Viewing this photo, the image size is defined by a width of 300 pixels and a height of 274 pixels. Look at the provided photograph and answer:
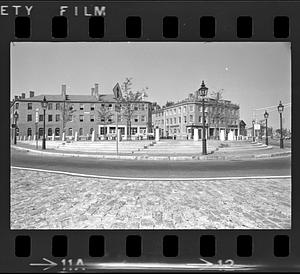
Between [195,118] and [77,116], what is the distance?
2278 millimetres

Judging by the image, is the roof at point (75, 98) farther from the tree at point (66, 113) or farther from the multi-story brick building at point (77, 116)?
the tree at point (66, 113)

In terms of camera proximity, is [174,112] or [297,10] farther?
[174,112]

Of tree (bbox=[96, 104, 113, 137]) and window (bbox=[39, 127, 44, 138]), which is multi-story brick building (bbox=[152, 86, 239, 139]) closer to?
tree (bbox=[96, 104, 113, 137])

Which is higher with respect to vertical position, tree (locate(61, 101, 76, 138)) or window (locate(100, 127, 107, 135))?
tree (locate(61, 101, 76, 138))

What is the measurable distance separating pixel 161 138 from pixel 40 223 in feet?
8.63

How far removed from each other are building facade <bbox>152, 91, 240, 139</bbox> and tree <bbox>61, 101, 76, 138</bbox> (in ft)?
5.03

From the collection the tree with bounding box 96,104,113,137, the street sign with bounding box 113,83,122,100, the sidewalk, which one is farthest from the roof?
the sidewalk

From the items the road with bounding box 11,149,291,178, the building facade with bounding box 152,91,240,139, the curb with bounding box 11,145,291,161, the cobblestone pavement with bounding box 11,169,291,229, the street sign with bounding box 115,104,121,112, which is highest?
the street sign with bounding box 115,104,121,112

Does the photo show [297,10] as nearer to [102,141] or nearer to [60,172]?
[102,141]

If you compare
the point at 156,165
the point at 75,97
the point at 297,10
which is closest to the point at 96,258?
the point at 156,165

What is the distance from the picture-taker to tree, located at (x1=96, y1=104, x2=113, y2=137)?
479 cm

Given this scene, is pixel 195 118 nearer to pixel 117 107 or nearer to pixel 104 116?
pixel 117 107

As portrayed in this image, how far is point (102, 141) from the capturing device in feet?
16.4

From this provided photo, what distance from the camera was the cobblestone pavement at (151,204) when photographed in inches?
159
